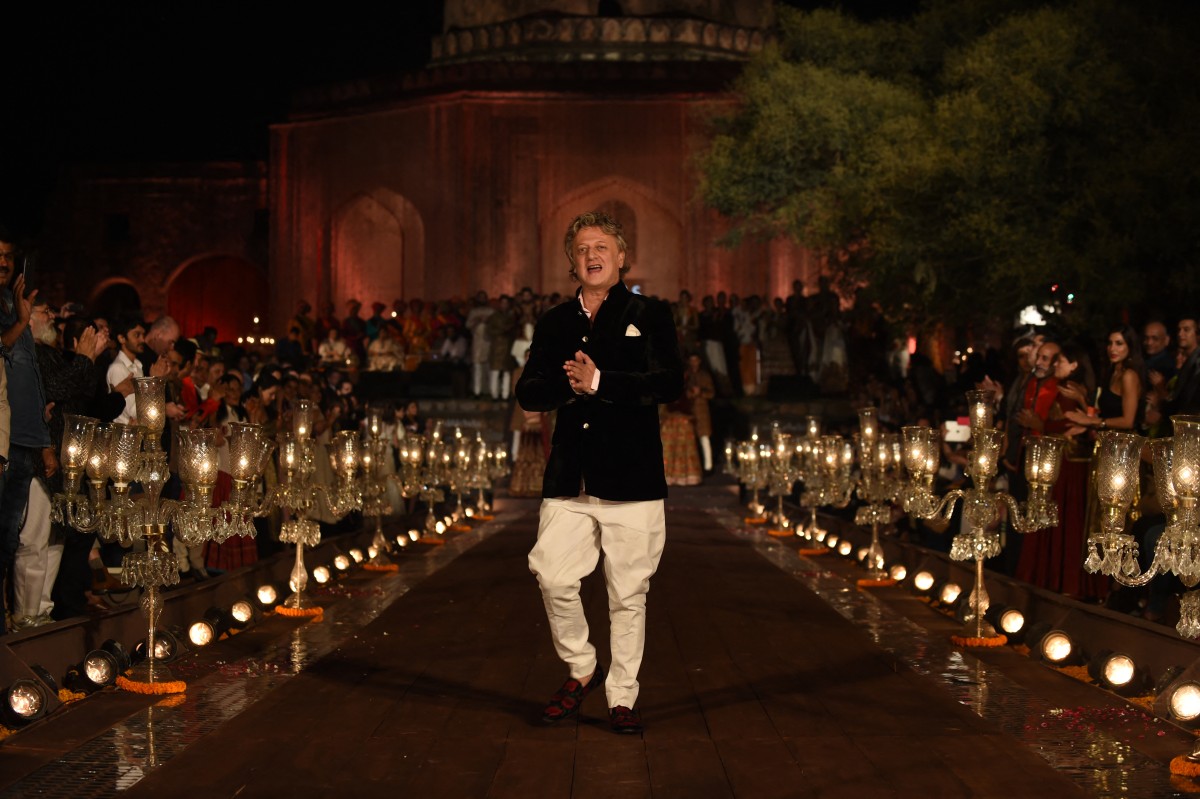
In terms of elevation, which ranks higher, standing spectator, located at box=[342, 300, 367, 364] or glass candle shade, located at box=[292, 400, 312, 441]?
standing spectator, located at box=[342, 300, 367, 364]

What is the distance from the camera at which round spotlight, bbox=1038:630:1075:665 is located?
7078 millimetres

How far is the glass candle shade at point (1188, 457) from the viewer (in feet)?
18.2

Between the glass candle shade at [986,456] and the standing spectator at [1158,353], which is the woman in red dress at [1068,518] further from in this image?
the glass candle shade at [986,456]

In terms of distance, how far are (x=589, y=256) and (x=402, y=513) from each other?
9.61 m

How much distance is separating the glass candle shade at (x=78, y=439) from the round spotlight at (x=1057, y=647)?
14.9ft

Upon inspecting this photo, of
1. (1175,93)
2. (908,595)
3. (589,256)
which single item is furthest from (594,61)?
(589,256)

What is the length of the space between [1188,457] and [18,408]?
5294mm

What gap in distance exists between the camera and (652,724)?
233 inches

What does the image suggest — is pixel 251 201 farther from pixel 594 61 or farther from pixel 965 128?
pixel 965 128

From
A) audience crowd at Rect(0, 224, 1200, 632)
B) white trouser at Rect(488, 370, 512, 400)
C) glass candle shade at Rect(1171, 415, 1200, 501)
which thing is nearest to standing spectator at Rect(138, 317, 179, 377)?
audience crowd at Rect(0, 224, 1200, 632)

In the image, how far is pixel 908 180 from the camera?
768 inches

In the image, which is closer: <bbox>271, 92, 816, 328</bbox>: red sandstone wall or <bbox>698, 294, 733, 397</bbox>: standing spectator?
<bbox>698, 294, 733, 397</bbox>: standing spectator

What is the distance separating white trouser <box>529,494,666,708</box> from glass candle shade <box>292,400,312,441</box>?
4284 mm

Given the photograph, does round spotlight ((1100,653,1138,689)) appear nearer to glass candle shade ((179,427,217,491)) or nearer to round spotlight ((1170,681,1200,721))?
round spotlight ((1170,681,1200,721))
